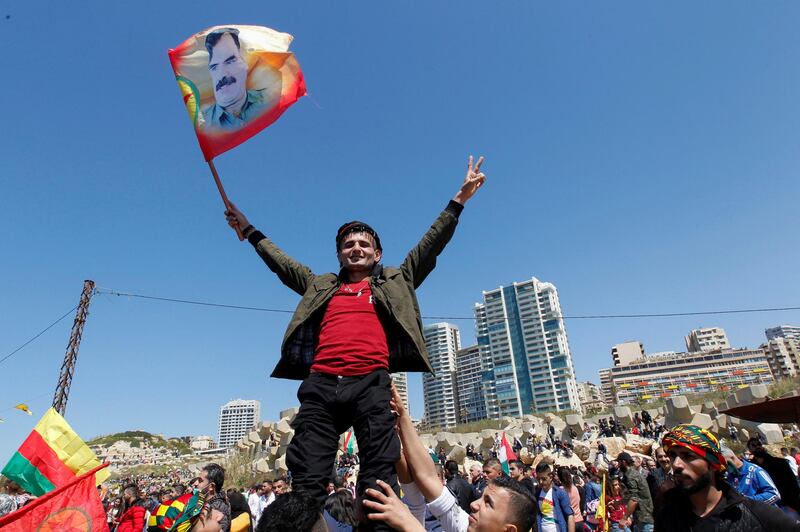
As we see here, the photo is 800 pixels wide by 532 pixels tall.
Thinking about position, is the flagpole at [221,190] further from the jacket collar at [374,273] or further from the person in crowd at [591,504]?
the person in crowd at [591,504]

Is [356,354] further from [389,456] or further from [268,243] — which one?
[268,243]

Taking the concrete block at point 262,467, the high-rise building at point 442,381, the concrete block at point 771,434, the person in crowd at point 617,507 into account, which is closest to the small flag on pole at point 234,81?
the person in crowd at point 617,507

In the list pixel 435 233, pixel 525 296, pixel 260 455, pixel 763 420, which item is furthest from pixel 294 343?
pixel 525 296

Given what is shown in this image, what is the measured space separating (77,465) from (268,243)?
5967 millimetres

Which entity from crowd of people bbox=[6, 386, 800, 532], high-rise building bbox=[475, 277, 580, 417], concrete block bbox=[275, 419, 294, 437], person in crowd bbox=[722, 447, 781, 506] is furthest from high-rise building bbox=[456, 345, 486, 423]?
crowd of people bbox=[6, 386, 800, 532]

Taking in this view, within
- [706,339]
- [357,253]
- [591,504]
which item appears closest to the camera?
[357,253]

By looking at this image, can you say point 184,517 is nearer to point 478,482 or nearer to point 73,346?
point 478,482

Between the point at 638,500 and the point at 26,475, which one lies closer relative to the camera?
the point at 26,475

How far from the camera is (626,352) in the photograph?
16550cm

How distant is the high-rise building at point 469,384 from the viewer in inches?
6083

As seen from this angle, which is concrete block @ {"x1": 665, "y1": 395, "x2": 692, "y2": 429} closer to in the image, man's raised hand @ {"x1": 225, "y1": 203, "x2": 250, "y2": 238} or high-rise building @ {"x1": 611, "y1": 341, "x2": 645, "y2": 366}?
man's raised hand @ {"x1": 225, "y1": 203, "x2": 250, "y2": 238}

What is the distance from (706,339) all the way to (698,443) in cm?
21021

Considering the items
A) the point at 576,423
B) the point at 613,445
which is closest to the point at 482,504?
the point at 613,445

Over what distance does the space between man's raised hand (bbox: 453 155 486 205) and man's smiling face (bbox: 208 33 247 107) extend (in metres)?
1.89
